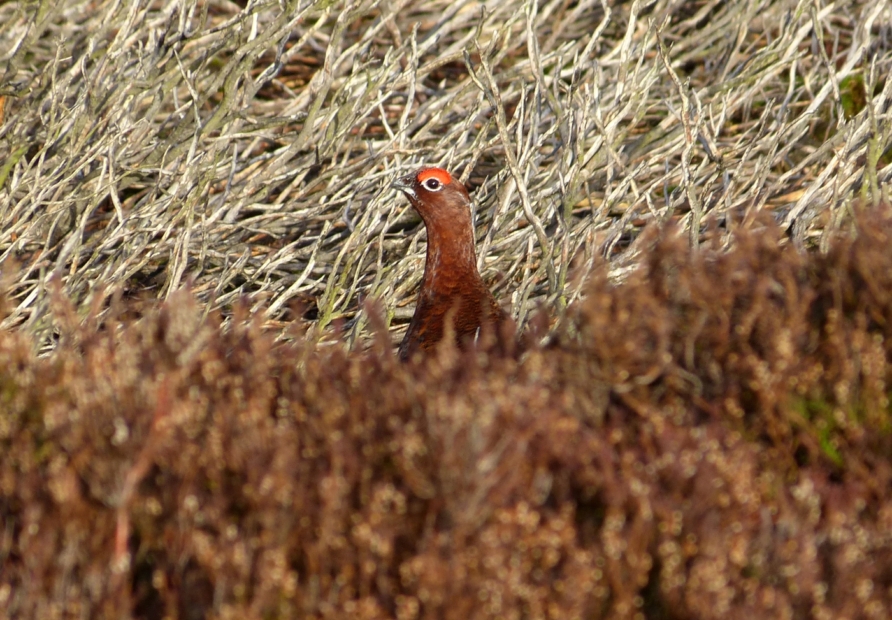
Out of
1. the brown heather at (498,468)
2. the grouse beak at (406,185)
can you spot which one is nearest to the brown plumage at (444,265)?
the grouse beak at (406,185)

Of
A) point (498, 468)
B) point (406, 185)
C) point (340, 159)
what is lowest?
point (498, 468)

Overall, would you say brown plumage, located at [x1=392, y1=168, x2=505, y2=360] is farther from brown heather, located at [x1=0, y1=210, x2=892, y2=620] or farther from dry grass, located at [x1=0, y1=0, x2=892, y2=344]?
brown heather, located at [x1=0, y1=210, x2=892, y2=620]

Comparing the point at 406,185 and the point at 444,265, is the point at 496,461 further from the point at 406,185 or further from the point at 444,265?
the point at 406,185

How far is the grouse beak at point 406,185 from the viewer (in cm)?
479

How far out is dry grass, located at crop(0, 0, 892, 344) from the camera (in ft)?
16.0

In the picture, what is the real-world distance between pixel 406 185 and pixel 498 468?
8.65ft

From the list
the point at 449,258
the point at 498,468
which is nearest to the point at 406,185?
the point at 449,258

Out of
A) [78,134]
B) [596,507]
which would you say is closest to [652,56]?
[78,134]

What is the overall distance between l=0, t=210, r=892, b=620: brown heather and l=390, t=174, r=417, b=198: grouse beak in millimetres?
2032

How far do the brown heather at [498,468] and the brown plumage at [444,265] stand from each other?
1520mm

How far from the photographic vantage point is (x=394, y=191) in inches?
207

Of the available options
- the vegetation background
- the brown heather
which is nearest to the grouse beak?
the vegetation background

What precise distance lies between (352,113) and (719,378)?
2961 millimetres

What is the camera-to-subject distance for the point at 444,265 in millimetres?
4602
